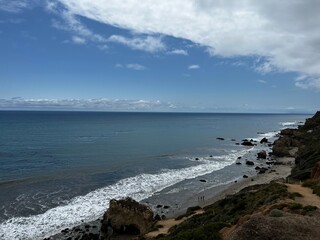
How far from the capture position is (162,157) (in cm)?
6819

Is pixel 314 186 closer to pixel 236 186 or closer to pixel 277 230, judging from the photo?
pixel 277 230

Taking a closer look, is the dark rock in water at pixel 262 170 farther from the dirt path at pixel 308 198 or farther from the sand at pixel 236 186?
the dirt path at pixel 308 198

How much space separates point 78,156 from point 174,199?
31.8 metres

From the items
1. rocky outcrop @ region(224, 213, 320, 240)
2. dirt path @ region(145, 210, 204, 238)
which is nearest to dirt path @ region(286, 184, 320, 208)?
rocky outcrop @ region(224, 213, 320, 240)

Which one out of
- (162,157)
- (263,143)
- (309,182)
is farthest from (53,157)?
(263,143)

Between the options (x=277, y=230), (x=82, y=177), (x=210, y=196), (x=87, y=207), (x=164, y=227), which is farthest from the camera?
(x=82, y=177)

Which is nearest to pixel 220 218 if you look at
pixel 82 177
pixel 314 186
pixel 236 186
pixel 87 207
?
pixel 314 186

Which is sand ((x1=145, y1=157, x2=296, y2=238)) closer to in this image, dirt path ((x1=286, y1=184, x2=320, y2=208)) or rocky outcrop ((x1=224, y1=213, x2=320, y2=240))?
dirt path ((x1=286, y1=184, x2=320, y2=208))

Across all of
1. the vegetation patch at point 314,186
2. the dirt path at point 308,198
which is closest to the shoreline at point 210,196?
the vegetation patch at point 314,186

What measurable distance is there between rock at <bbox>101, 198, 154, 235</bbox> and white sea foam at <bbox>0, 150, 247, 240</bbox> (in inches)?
139

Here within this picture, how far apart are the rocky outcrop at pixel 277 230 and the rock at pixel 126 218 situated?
687 inches

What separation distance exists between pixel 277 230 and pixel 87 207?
2574cm

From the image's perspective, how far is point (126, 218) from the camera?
98.2ft

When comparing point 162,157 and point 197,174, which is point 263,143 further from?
point 197,174
